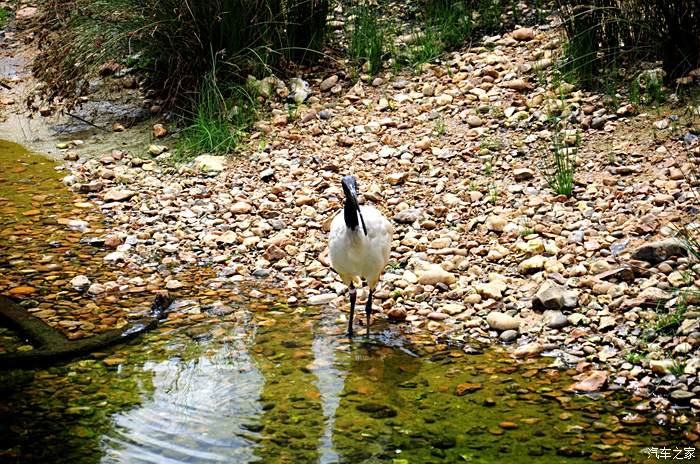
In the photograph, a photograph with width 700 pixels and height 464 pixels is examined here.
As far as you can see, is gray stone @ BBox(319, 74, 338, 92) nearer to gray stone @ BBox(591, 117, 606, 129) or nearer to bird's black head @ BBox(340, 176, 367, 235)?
gray stone @ BBox(591, 117, 606, 129)

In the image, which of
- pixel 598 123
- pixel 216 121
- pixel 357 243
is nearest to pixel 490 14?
pixel 598 123

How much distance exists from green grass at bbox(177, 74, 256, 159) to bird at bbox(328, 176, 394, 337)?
2.27m

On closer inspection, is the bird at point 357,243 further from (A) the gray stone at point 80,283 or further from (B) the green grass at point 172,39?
(B) the green grass at point 172,39

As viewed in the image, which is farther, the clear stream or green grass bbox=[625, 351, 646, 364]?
green grass bbox=[625, 351, 646, 364]

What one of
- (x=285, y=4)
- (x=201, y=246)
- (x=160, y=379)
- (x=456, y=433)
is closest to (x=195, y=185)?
(x=201, y=246)

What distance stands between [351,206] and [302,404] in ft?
3.61

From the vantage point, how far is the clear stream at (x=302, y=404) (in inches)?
134

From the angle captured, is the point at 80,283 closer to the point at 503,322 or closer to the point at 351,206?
the point at 351,206

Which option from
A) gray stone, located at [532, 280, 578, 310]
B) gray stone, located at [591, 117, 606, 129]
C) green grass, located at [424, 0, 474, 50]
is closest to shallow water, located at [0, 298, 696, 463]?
gray stone, located at [532, 280, 578, 310]

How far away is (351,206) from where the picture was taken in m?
4.45

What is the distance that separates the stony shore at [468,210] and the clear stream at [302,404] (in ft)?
0.72

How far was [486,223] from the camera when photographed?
17.3 ft

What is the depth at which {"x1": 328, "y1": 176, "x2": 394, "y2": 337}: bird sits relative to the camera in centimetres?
446

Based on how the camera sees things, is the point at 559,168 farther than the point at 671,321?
Yes
